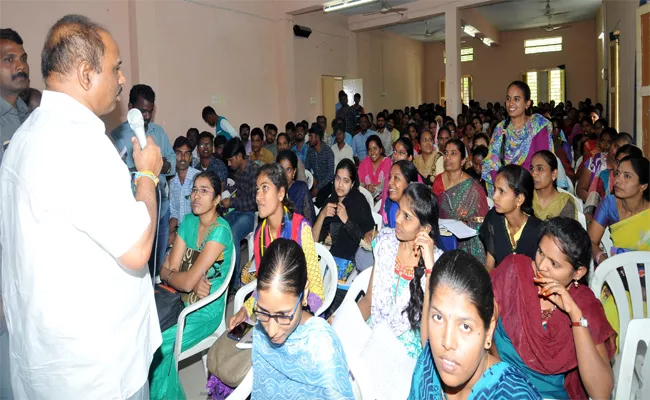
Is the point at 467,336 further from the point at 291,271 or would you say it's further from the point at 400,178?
the point at 400,178

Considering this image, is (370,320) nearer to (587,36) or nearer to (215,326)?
(215,326)

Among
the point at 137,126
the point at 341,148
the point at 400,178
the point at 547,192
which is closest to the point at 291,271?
the point at 137,126

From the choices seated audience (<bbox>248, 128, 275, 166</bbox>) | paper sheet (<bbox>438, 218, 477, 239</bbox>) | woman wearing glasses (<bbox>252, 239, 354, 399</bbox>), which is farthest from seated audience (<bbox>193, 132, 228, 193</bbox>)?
woman wearing glasses (<bbox>252, 239, 354, 399</bbox>)

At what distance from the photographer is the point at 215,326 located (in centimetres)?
261

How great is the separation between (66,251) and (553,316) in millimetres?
1704

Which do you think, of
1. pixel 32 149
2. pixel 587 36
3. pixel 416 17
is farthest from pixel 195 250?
pixel 587 36

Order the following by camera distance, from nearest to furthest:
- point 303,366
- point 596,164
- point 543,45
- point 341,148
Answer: point 303,366 < point 596,164 < point 341,148 < point 543,45

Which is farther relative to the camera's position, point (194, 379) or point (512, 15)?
point (512, 15)

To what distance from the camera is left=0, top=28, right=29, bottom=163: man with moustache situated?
111 inches

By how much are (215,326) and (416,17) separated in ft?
29.1

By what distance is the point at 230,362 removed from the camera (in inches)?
75.6

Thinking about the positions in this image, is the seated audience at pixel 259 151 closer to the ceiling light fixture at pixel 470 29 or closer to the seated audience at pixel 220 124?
the seated audience at pixel 220 124

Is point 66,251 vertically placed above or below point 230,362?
above

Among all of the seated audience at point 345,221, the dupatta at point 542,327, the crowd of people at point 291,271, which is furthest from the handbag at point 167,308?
the dupatta at point 542,327
